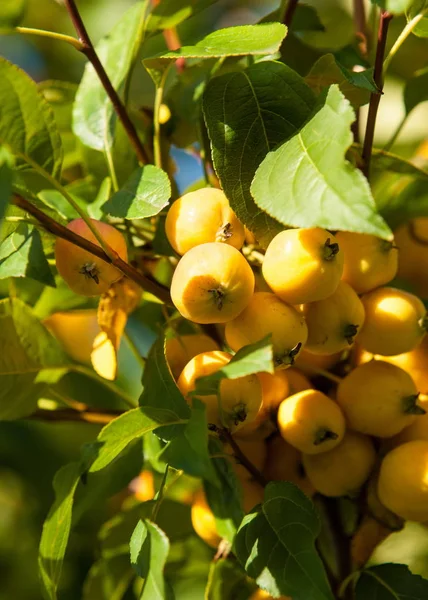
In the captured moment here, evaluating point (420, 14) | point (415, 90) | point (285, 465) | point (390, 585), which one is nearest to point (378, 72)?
point (420, 14)

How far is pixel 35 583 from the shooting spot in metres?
1.37

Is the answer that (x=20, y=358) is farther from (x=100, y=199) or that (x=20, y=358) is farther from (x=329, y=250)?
(x=329, y=250)

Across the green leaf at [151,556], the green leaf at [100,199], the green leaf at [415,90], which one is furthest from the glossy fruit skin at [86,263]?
the green leaf at [415,90]

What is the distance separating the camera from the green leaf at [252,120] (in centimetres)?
69

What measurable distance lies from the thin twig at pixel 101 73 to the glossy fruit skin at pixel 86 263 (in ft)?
0.52

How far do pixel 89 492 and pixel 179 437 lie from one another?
1.02ft

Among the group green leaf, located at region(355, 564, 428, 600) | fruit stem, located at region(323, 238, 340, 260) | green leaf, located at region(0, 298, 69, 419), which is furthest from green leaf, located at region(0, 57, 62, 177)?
green leaf, located at region(355, 564, 428, 600)

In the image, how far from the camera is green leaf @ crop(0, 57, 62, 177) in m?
0.68

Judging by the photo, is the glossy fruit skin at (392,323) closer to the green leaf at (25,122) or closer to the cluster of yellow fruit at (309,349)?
the cluster of yellow fruit at (309,349)

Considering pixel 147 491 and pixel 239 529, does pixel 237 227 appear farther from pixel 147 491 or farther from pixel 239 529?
pixel 147 491

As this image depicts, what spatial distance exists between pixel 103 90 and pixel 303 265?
0.42m

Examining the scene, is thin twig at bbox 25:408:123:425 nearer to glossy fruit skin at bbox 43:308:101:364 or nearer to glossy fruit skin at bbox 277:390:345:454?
glossy fruit skin at bbox 277:390:345:454

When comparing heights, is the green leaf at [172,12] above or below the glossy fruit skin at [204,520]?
above

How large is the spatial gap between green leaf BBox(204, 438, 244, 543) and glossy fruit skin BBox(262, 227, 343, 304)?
0.16 m
